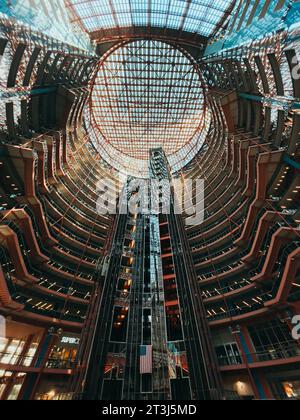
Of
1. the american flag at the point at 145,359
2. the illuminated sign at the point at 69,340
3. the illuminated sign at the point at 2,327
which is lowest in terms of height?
the american flag at the point at 145,359

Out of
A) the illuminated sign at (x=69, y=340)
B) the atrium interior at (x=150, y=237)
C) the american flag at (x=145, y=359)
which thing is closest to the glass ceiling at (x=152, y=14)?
the atrium interior at (x=150, y=237)

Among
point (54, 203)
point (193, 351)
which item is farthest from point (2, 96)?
point (193, 351)

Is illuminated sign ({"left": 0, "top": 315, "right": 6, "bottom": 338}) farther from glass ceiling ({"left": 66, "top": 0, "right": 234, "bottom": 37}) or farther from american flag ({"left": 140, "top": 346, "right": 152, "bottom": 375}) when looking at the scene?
glass ceiling ({"left": 66, "top": 0, "right": 234, "bottom": 37})

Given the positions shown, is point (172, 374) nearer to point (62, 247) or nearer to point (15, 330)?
point (15, 330)

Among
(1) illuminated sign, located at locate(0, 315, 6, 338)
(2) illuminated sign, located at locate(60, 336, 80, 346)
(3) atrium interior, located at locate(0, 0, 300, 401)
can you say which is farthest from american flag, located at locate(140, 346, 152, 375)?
(1) illuminated sign, located at locate(0, 315, 6, 338)

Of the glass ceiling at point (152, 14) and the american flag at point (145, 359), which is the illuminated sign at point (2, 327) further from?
the glass ceiling at point (152, 14)

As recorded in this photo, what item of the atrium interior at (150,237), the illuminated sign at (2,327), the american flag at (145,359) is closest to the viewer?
the american flag at (145,359)

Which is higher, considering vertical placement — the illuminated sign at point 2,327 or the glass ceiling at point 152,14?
the glass ceiling at point 152,14
